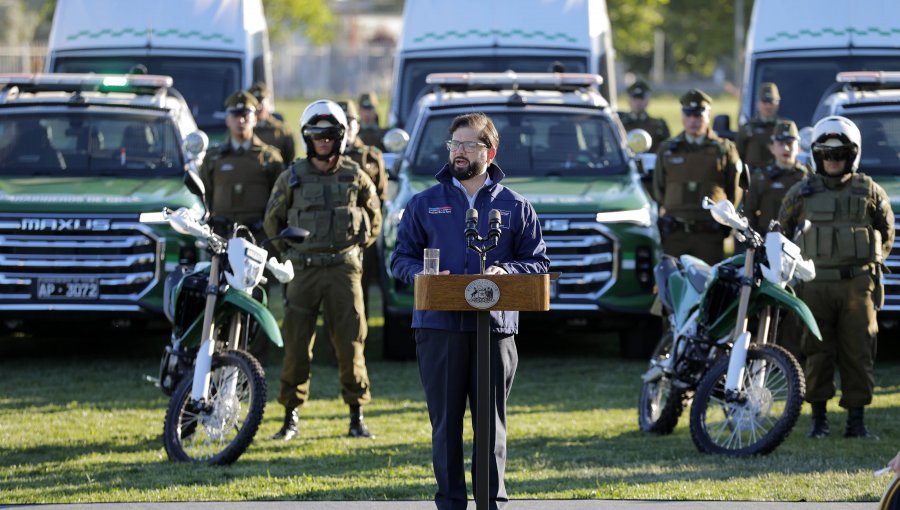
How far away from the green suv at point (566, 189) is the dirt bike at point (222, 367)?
3.00 m

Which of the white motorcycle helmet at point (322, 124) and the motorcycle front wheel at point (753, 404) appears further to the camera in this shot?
the white motorcycle helmet at point (322, 124)

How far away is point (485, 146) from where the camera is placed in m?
6.73

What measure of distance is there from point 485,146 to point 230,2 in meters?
12.1

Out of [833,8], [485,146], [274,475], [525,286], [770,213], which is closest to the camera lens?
[525,286]

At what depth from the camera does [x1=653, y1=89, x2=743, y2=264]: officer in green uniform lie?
1327 cm

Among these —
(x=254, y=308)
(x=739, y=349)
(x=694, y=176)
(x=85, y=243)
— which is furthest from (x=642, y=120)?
(x=254, y=308)

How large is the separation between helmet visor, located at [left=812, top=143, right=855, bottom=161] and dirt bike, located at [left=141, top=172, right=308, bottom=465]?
3088 millimetres

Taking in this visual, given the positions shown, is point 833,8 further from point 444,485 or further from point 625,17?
point 625,17

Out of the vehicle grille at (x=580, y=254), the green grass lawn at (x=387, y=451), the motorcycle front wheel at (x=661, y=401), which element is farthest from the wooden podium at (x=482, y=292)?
the vehicle grille at (x=580, y=254)

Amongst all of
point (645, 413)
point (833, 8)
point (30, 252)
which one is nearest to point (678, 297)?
point (645, 413)

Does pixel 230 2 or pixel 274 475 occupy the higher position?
pixel 230 2

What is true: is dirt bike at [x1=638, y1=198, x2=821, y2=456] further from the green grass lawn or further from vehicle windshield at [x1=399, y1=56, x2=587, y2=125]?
vehicle windshield at [x1=399, y1=56, x2=587, y2=125]

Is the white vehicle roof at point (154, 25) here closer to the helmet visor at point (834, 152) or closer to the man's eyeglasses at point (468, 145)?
the helmet visor at point (834, 152)

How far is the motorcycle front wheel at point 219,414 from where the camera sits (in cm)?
918
